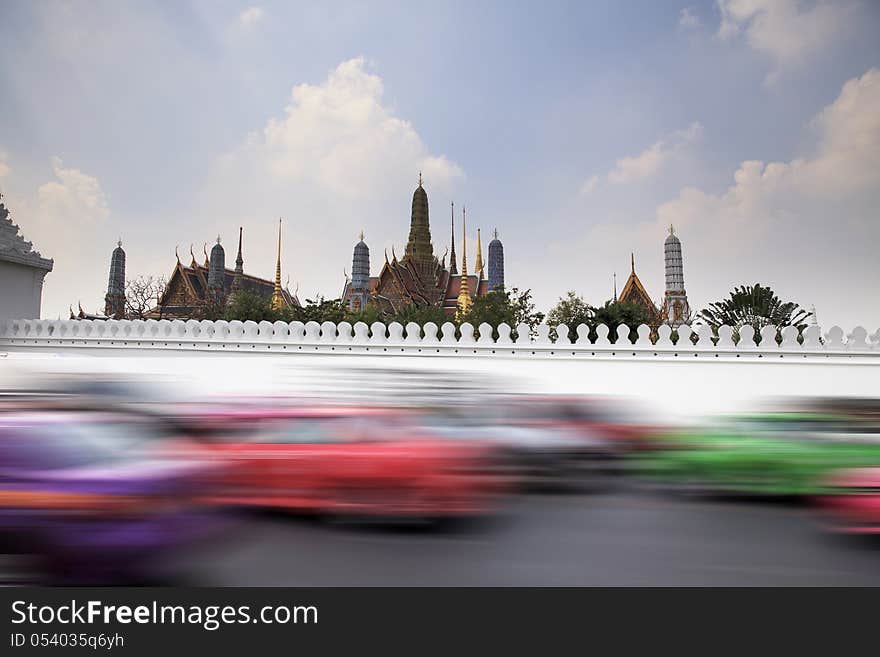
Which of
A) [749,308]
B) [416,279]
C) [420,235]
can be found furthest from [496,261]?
[749,308]

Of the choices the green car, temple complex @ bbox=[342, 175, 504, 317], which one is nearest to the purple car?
the green car

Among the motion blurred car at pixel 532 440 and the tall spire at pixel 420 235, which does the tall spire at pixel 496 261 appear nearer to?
the tall spire at pixel 420 235

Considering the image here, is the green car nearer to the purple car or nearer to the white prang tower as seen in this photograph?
the purple car

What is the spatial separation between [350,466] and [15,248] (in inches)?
478

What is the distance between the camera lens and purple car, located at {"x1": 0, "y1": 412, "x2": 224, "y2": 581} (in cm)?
85

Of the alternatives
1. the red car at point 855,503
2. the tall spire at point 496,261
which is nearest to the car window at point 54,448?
the red car at point 855,503

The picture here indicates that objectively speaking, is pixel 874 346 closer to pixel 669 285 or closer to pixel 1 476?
pixel 1 476

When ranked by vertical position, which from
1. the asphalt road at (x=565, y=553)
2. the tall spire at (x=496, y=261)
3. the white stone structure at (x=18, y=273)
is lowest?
the asphalt road at (x=565, y=553)

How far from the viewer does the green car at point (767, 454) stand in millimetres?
880

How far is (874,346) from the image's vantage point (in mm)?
7367

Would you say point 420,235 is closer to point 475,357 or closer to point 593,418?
point 475,357

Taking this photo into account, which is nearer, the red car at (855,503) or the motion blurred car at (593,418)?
the red car at (855,503)
